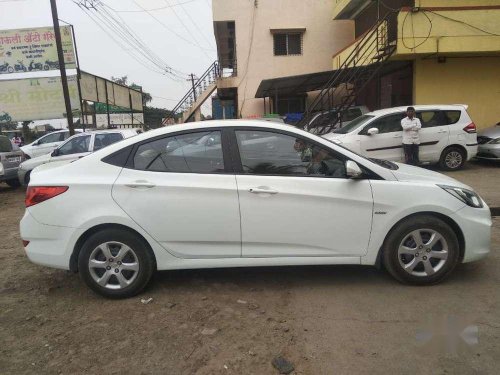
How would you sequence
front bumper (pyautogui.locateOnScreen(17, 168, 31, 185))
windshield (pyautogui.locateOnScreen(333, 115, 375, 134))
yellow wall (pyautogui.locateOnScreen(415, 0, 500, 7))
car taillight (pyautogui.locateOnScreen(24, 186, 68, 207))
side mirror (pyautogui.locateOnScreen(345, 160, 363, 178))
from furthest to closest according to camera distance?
yellow wall (pyautogui.locateOnScreen(415, 0, 500, 7)) → front bumper (pyautogui.locateOnScreen(17, 168, 31, 185)) → windshield (pyautogui.locateOnScreen(333, 115, 375, 134)) → car taillight (pyautogui.locateOnScreen(24, 186, 68, 207)) → side mirror (pyautogui.locateOnScreen(345, 160, 363, 178))

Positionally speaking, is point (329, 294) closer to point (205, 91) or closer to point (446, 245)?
point (446, 245)

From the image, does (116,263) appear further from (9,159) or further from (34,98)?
(34,98)

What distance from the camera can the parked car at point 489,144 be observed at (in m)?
11.3

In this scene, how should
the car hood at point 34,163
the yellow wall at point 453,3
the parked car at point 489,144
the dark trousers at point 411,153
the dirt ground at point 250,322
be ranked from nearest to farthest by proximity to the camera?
the dirt ground at point 250,322 → the dark trousers at point 411,153 → the car hood at point 34,163 → the parked car at point 489,144 → the yellow wall at point 453,3

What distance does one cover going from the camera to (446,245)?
401 centimetres

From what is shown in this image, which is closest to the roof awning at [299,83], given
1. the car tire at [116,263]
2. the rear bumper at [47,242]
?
the car tire at [116,263]

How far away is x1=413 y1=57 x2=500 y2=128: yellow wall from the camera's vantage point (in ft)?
46.4

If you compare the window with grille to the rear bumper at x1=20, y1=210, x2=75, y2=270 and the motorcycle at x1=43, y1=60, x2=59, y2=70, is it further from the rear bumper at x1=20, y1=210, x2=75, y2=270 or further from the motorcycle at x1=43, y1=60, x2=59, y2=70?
the rear bumper at x1=20, y1=210, x2=75, y2=270

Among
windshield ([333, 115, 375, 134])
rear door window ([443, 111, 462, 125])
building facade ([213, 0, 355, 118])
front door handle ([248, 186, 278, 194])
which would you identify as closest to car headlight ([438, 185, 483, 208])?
front door handle ([248, 186, 278, 194])

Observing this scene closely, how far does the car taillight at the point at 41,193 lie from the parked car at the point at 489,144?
10.8 metres

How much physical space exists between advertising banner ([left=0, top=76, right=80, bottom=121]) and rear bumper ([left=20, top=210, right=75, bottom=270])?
49.3 ft

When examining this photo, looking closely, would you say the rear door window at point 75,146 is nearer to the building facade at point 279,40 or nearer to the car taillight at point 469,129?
the car taillight at point 469,129

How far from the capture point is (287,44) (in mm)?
21625

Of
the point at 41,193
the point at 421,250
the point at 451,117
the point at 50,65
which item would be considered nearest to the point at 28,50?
the point at 50,65
